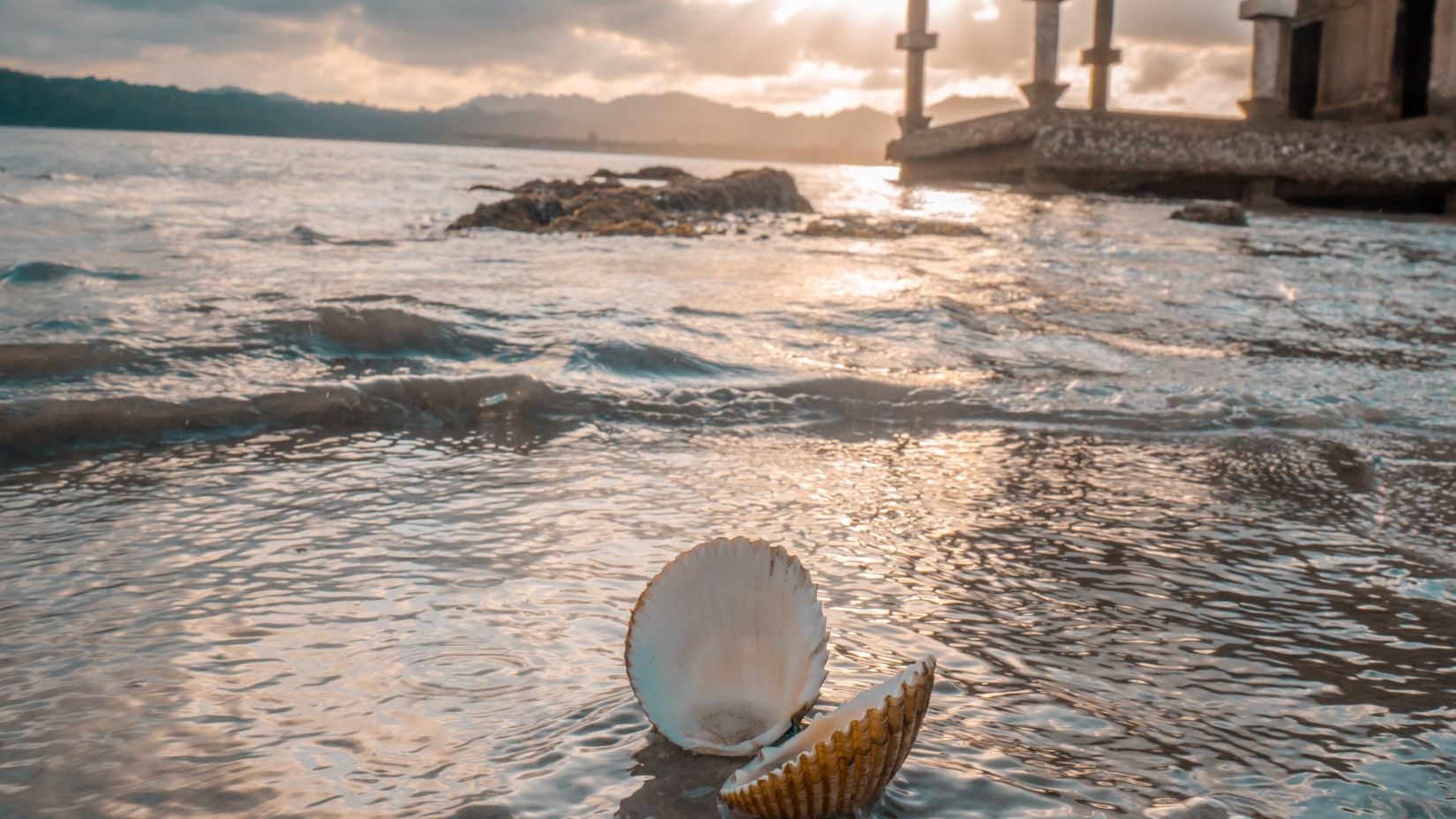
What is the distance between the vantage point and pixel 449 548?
2.33 metres

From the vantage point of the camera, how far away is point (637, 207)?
14375mm

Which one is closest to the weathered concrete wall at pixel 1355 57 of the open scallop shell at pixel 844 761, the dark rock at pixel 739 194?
the dark rock at pixel 739 194

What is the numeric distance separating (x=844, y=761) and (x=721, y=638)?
37cm

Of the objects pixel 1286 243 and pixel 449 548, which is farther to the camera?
pixel 1286 243

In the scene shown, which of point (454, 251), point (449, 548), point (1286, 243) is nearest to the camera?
point (449, 548)

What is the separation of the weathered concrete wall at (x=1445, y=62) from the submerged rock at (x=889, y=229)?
1342 cm

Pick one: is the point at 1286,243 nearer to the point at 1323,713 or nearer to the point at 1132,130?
the point at 1132,130

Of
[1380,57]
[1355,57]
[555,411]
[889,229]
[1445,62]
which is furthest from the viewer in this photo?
[1355,57]

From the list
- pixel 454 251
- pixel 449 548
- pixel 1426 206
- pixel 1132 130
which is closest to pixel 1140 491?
pixel 449 548

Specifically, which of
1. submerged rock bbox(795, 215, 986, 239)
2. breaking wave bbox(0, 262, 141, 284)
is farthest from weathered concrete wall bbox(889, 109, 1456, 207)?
breaking wave bbox(0, 262, 141, 284)

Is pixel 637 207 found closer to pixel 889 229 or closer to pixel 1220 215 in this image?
pixel 889 229

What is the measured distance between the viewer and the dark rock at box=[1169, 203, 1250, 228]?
15.0m

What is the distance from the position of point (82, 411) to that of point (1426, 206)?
24319mm

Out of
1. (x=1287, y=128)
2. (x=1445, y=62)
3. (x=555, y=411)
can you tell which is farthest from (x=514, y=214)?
(x=1445, y=62)
